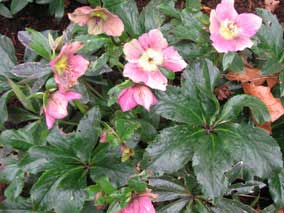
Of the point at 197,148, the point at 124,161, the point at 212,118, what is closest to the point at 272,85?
the point at 212,118

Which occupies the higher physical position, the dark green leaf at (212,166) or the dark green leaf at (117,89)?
the dark green leaf at (117,89)

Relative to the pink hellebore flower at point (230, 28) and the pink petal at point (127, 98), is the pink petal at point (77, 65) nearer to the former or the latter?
the pink petal at point (127, 98)

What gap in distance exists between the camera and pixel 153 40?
1.27 m

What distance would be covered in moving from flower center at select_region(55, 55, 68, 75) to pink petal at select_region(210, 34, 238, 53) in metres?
0.37

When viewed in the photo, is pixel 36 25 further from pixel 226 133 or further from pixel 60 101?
pixel 226 133


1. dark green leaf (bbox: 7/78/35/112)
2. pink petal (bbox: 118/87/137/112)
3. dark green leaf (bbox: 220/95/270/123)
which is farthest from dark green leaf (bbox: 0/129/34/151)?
dark green leaf (bbox: 220/95/270/123)

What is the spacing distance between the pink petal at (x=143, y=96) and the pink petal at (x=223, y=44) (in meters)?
0.21

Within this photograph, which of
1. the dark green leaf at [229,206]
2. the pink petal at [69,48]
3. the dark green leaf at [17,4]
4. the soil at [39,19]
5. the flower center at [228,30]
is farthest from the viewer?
the soil at [39,19]

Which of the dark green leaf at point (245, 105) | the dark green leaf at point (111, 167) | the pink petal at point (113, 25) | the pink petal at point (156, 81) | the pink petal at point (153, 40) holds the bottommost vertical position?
the dark green leaf at point (111, 167)

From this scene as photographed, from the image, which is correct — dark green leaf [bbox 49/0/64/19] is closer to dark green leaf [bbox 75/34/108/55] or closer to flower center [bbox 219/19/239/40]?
dark green leaf [bbox 75/34/108/55]

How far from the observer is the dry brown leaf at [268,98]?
151cm

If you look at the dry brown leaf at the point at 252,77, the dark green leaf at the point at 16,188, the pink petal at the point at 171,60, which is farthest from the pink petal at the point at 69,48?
the dry brown leaf at the point at 252,77

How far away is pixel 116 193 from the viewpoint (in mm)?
1229

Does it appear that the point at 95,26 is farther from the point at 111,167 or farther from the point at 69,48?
the point at 111,167
